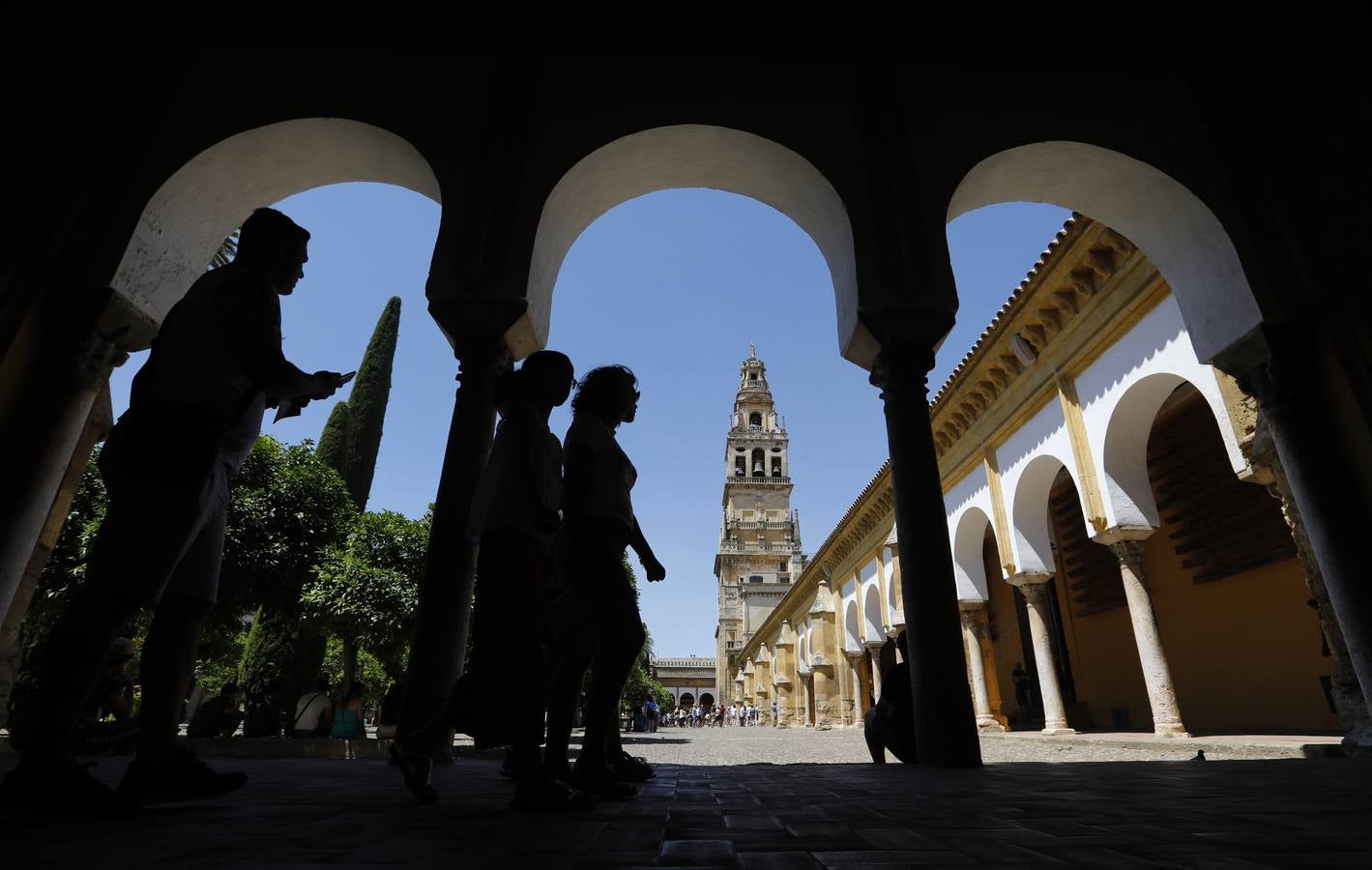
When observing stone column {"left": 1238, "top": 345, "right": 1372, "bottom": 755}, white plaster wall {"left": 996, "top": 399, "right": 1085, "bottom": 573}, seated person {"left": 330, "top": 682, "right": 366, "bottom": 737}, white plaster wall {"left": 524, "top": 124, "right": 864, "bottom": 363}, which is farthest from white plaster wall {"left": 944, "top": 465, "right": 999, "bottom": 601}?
seated person {"left": 330, "top": 682, "right": 366, "bottom": 737}

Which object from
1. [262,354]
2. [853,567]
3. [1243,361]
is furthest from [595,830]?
[853,567]

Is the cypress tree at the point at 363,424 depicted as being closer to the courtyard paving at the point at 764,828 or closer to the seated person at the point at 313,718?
the seated person at the point at 313,718

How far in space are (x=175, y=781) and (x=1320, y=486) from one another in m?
5.85

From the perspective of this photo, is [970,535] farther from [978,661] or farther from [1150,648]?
[1150,648]

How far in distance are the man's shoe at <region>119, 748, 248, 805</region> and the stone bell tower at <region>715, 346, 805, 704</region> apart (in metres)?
54.8

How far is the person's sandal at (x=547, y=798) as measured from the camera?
6.76 ft

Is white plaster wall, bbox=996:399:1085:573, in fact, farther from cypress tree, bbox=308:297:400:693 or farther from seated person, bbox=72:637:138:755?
cypress tree, bbox=308:297:400:693

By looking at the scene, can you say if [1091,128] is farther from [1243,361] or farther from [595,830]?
[595,830]

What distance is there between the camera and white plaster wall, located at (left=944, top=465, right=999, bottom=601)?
42.6 feet

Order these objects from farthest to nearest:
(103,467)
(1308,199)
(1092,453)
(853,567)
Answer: (853,567)
(1092,453)
(1308,199)
(103,467)

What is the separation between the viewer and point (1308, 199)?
450 cm

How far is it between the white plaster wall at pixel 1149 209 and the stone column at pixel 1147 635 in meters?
4.58

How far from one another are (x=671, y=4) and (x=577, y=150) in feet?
4.59

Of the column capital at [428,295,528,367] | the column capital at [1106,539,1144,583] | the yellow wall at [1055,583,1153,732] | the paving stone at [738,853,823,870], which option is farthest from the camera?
the yellow wall at [1055,583,1153,732]
